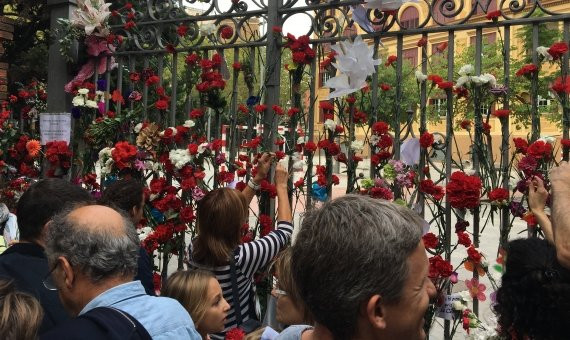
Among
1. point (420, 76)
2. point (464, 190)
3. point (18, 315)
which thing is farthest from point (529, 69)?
point (18, 315)

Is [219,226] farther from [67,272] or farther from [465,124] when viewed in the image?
[465,124]

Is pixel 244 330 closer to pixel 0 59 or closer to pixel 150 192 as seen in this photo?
pixel 150 192

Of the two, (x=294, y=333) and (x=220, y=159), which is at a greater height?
(x=220, y=159)

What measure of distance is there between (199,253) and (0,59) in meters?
4.65

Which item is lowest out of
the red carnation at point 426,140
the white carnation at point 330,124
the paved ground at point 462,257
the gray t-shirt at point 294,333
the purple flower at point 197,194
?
the paved ground at point 462,257

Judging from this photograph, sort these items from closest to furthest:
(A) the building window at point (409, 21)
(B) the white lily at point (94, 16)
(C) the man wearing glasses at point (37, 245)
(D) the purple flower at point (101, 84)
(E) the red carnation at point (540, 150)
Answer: (C) the man wearing glasses at point (37, 245) < (E) the red carnation at point (540, 150) < (A) the building window at point (409, 21) < (B) the white lily at point (94, 16) < (D) the purple flower at point (101, 84)

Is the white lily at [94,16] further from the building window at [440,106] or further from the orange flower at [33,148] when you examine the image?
the building window at [440,106]

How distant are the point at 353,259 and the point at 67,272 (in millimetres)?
984

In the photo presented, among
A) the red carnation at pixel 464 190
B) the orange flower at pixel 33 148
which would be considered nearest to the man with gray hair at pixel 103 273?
the red carnation at pixel 464 190

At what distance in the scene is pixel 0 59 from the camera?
20.2ft

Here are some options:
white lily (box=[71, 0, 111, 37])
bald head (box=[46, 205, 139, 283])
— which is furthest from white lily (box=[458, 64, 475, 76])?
white lily (box=[71, 0, 111, 37])

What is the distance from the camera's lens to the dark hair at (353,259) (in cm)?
116

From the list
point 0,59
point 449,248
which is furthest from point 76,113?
point 449,248

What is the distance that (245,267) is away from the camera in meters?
2.75
